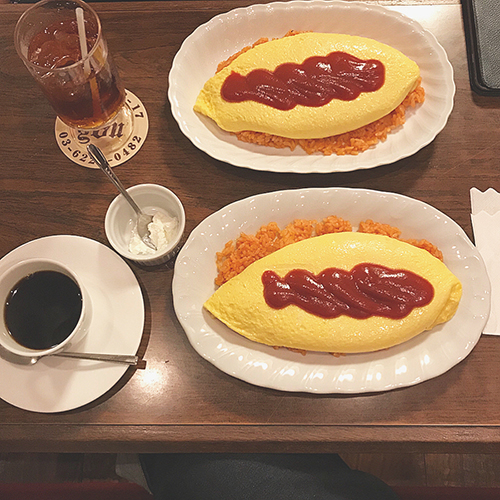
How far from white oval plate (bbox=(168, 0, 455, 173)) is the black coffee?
0.57 meters

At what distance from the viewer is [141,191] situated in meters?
1.26

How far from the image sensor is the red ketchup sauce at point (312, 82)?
4.45 ft

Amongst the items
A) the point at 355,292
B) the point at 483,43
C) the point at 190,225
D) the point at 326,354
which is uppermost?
the point at 483,43

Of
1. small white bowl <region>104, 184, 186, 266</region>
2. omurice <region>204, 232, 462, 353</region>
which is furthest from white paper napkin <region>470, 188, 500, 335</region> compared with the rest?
small white bowl <region>104, 184, 186, 266</region>

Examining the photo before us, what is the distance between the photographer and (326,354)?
1173 millimetres

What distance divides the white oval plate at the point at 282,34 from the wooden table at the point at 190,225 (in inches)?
2.3

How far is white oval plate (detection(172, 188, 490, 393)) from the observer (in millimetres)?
1120

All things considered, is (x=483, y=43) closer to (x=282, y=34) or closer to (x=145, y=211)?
(x=282, y=34)

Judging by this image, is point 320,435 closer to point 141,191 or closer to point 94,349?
point 94,349

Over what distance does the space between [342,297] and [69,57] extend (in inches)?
38.7

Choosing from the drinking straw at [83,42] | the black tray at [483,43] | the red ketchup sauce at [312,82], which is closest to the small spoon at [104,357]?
the drinking straw at [83,42]

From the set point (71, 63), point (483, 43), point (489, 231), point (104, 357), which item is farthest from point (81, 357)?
point (483, 43)

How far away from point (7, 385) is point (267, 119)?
3.28 ft

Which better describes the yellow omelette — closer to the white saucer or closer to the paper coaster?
the paper coaster
